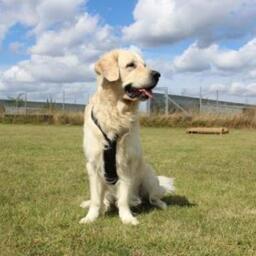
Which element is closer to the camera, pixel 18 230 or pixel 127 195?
pixel 18 230

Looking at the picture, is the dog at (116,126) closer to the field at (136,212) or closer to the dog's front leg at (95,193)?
the dog's front leg at (95,193)

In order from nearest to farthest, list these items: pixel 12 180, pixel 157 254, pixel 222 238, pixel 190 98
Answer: pixel 157 254 → pixel 222 238 → pixel 12 180 → pixel 190 98

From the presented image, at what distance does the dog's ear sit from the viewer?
5281 mm

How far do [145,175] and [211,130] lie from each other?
1763 cm

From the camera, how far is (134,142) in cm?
552

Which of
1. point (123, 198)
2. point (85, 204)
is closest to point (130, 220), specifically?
point (123, 198)

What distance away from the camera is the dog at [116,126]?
17.5ft

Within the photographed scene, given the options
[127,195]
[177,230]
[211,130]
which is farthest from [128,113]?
[211,130]

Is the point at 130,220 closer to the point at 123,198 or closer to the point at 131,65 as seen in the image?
the point at 123,198

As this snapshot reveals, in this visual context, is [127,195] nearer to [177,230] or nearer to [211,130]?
[177,230]

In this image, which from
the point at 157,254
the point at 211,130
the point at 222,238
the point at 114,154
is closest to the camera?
the point at 157,254

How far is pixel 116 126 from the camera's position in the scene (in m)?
5.41

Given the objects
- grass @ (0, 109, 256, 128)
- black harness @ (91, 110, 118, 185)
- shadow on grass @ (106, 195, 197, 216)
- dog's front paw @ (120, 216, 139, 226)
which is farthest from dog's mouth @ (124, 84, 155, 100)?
grass @ (0, 109, 256, 128)

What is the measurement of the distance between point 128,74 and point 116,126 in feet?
1.71
